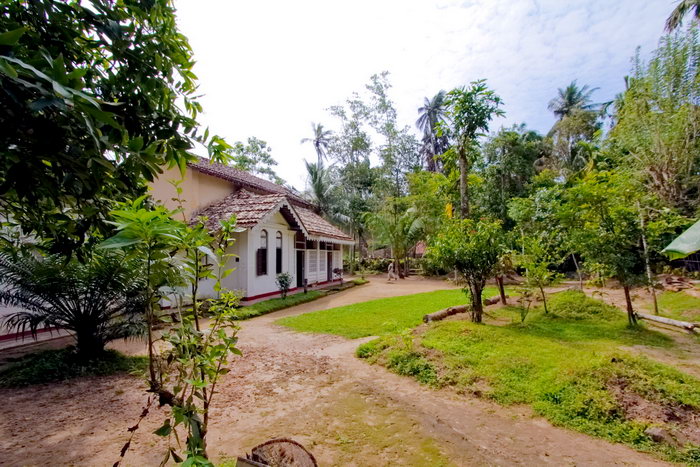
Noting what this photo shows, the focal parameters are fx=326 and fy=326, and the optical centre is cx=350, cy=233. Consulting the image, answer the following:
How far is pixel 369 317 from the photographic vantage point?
10445 mm

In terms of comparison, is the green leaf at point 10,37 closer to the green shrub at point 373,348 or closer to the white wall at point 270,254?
the green shrub at point 373,348

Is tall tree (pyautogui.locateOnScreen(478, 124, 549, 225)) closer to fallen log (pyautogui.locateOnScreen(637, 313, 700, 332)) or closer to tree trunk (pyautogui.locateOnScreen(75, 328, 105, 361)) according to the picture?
fallen log (pyautogui.locateOnScreen(637, 313, 700, 332))

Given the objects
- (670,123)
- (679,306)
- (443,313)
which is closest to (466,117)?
(443,313)

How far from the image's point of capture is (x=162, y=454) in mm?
3398

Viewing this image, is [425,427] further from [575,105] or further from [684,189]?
[575,105]

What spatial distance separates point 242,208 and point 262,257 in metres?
2.21

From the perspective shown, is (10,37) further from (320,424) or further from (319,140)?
(319,140)

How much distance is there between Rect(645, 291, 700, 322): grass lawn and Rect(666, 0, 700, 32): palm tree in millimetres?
15686

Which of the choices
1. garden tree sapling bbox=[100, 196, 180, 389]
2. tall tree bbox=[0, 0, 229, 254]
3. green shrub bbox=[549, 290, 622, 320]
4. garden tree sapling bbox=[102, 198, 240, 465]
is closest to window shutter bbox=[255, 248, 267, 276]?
green shrub bbox=[549, 290, 622, 320]

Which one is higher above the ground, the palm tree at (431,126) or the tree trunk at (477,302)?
the palm tree at (431,126)

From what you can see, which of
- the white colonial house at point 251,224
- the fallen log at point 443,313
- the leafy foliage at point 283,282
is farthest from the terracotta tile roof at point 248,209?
the fallen log at point 443,313

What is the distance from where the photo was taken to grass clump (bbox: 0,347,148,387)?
Answer: 536cm

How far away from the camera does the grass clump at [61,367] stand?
211 inches

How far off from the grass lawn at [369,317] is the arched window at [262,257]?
343cm
